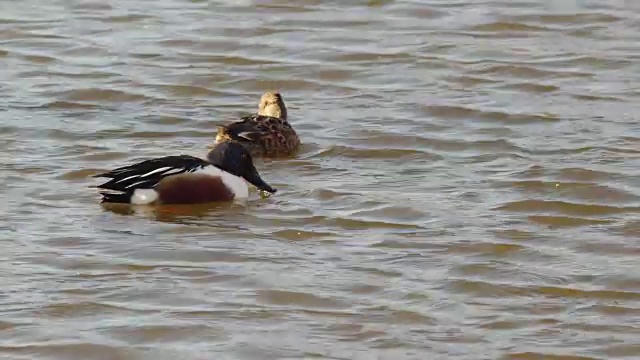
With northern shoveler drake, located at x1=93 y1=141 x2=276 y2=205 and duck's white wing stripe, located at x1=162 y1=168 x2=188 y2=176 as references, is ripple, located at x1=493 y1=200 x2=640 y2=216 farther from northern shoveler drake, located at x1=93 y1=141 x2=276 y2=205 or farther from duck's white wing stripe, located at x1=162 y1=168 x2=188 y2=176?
duck's white wing stripe, located at x1=162 y1=168 x2=188 y2=176

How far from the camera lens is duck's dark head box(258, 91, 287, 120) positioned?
34.3 feet

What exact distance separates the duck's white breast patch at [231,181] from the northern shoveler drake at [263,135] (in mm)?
704

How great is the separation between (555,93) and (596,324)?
4.54m

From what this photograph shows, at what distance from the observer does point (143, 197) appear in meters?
8.78

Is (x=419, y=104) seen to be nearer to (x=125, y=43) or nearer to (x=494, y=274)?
(x=125, y=43)

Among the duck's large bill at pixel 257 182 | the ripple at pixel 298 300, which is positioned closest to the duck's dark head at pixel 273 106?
the duck's large bill at pixel 257 182

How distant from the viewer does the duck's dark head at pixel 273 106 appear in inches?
412

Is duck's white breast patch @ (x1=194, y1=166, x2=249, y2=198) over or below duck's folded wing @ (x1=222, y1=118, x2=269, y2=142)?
below

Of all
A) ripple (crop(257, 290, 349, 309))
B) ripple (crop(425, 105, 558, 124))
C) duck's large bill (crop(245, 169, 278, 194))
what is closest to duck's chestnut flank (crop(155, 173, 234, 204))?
duck's large bill (crop(245, 169, 278, 194))

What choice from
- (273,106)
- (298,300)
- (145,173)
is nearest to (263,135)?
(273,106)

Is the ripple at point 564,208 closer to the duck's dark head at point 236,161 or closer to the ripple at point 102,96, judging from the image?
the duck's dark head at point 236,161

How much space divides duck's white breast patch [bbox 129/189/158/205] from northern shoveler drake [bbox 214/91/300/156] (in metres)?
1.02

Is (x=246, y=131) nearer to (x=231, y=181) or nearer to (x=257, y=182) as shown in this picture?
(x=257, y=182)

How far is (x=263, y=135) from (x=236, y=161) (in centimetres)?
74
